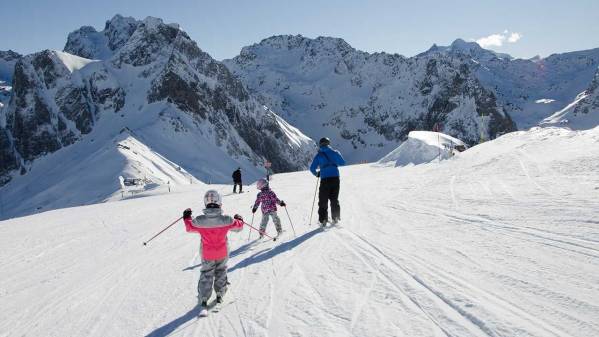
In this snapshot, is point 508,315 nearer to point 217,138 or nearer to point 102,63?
point 217,138

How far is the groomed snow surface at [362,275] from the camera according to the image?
16.4ft

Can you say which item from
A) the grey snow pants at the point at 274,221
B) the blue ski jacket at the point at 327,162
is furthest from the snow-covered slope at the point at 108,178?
the blue ski jacket at the point at 327,162

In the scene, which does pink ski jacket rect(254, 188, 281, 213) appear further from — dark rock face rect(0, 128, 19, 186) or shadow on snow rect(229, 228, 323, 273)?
dark rock face rect(0, 128, 19, 186)

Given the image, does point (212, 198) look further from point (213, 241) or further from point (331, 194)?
point (331, 194)

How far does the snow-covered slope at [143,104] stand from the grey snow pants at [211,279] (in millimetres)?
96219

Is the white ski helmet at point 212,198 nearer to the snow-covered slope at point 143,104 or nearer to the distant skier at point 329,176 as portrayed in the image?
the distant skier at point 329,176

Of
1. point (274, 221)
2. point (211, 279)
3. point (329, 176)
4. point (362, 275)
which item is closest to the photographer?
point (211, 279)

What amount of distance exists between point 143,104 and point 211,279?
11801 centimetres

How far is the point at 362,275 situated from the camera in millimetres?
6695

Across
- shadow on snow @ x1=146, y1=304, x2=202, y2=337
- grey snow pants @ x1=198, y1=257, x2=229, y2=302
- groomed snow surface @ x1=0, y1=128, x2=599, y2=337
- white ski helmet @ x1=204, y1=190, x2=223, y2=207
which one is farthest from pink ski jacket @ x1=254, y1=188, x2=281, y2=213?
shadow on snow @ x1=146, y1=304, x2=202, y2=337

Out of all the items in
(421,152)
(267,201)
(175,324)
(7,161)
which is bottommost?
(175,324)

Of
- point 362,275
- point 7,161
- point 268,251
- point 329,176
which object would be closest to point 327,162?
point 329,176

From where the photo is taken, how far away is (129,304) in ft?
21.6

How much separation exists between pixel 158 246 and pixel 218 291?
4.97m
